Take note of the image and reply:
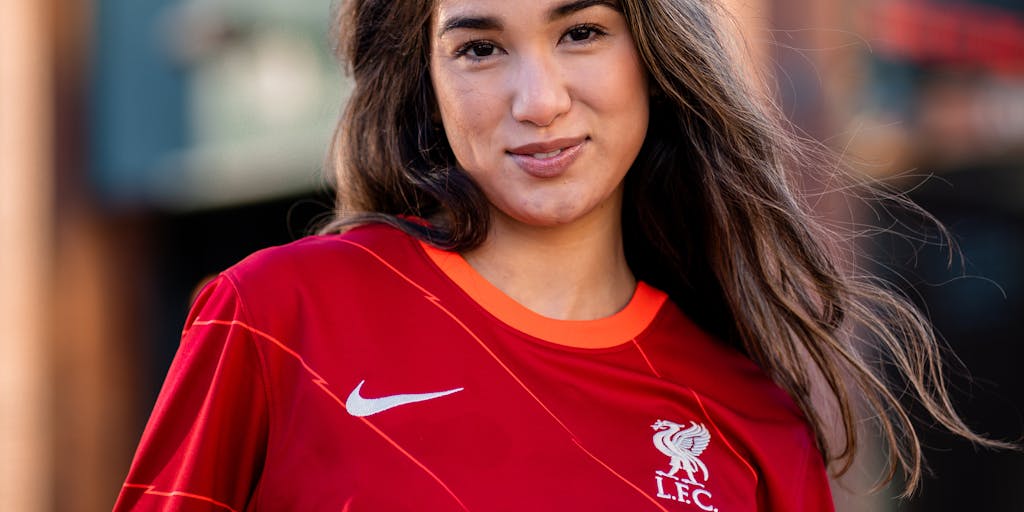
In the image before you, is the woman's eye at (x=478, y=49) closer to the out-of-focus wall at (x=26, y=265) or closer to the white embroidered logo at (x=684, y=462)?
the white embroidered logo at (x=684, y=462)

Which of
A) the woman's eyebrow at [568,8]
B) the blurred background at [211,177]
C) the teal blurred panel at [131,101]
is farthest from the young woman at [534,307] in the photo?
the teal blurred panel at [131,101]

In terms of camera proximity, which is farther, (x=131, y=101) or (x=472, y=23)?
(x=131, y=101)

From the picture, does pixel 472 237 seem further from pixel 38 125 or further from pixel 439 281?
pixel 38 125

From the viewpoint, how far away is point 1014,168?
20.1ft

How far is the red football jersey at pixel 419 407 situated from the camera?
6.59 feet

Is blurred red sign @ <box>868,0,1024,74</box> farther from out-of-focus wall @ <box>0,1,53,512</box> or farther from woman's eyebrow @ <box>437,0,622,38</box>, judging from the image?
out-of-focus wall @ <box>0,1,53,512</box>

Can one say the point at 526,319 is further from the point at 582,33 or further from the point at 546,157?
the point at 582,33

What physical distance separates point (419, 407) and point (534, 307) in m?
0.36

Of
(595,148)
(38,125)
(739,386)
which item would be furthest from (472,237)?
(38,125)

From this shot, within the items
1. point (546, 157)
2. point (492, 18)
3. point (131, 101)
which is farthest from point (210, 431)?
point (131, 101)

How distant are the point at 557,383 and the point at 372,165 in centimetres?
61

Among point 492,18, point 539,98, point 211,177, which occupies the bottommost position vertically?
point 211,177

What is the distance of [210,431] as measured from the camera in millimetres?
2002

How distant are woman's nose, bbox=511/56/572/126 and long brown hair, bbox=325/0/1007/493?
25 cm
